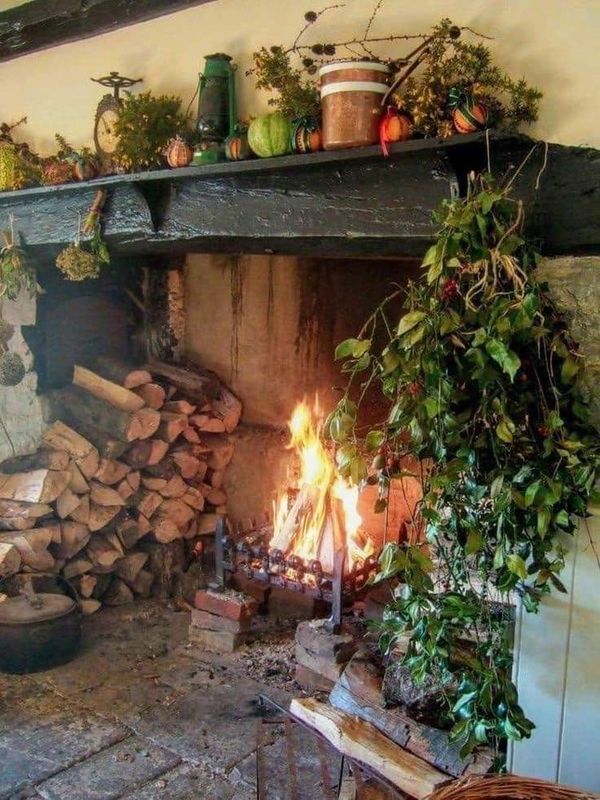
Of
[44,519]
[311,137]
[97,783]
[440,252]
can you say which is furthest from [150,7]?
[97,783]

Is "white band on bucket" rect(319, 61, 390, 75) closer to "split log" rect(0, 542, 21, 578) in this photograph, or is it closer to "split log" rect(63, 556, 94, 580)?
"split log" rect(0, 542, 21, 578)

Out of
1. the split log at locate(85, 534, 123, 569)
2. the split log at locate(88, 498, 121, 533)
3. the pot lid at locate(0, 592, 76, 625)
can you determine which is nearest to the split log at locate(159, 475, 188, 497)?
the split log at locate(88, 498, 121, 533)

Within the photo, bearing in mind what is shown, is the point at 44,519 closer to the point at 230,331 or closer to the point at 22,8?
the point at 230,331

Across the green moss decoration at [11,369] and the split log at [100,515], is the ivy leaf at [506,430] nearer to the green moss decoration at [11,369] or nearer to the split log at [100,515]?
the split log at [100,515]

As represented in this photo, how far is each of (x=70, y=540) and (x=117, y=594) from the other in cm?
37

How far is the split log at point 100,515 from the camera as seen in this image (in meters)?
3.39

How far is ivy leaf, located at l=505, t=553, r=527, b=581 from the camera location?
1544 millimetres

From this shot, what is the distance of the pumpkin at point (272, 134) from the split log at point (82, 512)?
192 cm

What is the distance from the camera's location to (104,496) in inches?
134

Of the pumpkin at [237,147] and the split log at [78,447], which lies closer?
the pumpkin at [237,147]

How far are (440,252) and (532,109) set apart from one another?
49 cm

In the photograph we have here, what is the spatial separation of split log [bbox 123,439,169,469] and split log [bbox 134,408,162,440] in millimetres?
40

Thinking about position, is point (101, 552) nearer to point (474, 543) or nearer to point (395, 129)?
point (474, 543)

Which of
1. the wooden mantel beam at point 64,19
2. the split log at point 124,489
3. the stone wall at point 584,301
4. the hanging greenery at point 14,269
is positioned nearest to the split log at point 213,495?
the split log at point 124,489
